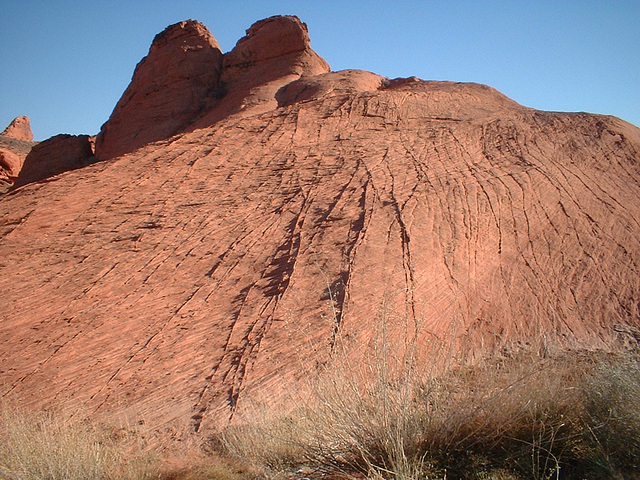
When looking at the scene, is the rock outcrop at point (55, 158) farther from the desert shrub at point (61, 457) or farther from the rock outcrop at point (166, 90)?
the desert shrub at point (61, 457)

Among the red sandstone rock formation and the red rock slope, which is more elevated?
the red sandstone rock formation

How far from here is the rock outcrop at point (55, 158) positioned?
18.9 meters

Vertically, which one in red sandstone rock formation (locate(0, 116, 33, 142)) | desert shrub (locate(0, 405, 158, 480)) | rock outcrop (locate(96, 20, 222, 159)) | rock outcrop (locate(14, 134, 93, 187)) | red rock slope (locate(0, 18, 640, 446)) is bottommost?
desert shrub (locate(0, 405, 158, 480))

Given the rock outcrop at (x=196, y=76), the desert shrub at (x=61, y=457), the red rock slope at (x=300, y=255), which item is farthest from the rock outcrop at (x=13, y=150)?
the desert shrub at (x=61, y=457)

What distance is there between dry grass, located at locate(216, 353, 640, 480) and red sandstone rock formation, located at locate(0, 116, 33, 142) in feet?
167

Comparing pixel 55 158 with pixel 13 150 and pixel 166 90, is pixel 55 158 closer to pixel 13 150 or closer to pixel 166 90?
pixel 166 90

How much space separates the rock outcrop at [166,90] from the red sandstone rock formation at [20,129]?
31682 mm

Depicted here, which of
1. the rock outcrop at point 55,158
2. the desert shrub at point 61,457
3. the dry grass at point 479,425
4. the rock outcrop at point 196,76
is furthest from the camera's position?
the rock outcrop at point 55,158

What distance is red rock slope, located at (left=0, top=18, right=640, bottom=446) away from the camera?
17.8 feet

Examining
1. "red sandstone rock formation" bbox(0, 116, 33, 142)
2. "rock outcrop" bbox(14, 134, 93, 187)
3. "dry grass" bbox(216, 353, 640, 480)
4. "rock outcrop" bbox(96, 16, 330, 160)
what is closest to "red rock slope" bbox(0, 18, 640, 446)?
"dry grass" bbox(216, 353, 640, 480)

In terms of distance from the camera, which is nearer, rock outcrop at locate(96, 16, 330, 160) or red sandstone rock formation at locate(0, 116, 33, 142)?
rock outcrop at locate(96, 16, 330, 160)

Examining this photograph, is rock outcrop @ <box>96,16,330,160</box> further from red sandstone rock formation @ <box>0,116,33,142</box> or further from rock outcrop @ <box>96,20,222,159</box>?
red sandstone rock formation @ <box>0,116,33,142</box>

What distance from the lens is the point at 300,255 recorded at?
6758mm

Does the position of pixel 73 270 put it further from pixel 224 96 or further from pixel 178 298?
pixel 224 96
